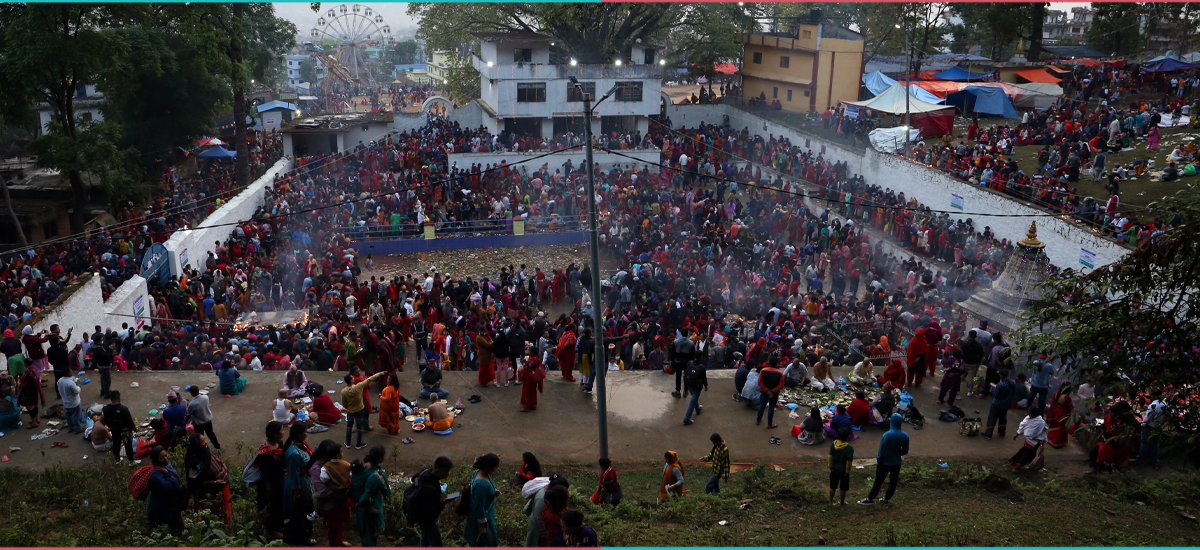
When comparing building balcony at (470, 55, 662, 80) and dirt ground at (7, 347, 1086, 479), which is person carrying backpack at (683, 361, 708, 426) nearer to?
dirt ground at (7, 347, 1086, 479)

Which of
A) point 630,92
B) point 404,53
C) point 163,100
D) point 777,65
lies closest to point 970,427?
point 630,92

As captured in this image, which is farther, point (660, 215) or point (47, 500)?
point (660, 215)

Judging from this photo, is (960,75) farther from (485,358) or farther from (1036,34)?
(485,358)

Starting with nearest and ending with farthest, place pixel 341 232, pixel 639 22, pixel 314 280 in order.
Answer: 1. pixel 314 280
2. pixel 341 232
3. pixel 639 22

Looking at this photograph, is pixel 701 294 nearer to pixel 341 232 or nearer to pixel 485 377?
pixel 485 377

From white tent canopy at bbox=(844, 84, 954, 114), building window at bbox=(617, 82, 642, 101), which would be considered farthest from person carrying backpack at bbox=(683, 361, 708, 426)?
building window at bbox=(617, 82, 642, 101)

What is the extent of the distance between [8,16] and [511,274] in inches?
628

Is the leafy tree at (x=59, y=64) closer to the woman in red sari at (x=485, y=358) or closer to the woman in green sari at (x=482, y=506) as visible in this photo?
the woman in red sari at (x=485, y=358)

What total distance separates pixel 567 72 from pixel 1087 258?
2273 cm

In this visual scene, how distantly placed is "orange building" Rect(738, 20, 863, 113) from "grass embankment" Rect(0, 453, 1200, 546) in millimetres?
30418

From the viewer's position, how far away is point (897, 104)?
3031 centimetres

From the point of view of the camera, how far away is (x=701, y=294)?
1931 centimetres

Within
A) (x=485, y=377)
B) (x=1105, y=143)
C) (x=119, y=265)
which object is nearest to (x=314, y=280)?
(x=119, y=265)

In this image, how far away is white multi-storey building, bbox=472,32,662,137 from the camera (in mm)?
36000
